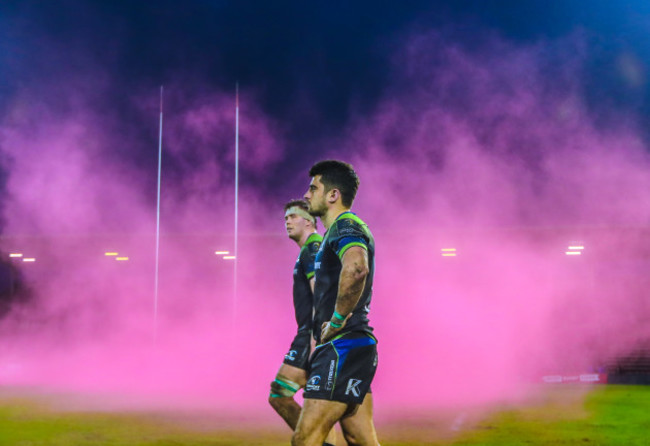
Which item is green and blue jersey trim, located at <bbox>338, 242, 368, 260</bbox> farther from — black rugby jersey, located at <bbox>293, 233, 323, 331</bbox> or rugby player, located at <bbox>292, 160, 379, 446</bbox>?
black rugby jersey, located at <bbox>293, 233, 323, 331</bbox>

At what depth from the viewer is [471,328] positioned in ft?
47.4

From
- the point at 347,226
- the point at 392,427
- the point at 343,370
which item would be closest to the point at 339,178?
the point at 347,226

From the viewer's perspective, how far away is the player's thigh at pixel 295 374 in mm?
4993

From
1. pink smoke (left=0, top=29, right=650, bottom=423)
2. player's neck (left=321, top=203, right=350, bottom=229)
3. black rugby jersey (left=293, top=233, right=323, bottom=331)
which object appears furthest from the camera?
pink smoke (left=0, top=29, right=650, bottom=423)

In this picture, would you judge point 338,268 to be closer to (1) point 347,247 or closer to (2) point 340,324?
(1) point 347,247

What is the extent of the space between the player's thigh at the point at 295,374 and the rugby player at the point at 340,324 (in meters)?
1.28

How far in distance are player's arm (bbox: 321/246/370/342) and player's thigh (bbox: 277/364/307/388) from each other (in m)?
1.69

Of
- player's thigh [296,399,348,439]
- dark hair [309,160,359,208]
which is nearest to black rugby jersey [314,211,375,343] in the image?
dark hair [309,160,359,208]

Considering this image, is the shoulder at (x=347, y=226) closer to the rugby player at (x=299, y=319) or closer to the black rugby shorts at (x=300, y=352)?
the rugby player at (x=299, y=319)

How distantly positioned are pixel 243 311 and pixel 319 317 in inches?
492

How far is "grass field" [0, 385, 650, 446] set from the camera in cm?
663

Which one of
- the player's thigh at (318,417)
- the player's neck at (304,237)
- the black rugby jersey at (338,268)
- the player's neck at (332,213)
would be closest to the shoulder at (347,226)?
the black rugby jersey at (338,268)

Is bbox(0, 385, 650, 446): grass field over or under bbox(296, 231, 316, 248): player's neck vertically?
under

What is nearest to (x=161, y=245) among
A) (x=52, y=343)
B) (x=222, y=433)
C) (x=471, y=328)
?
(x=52, y=343)
